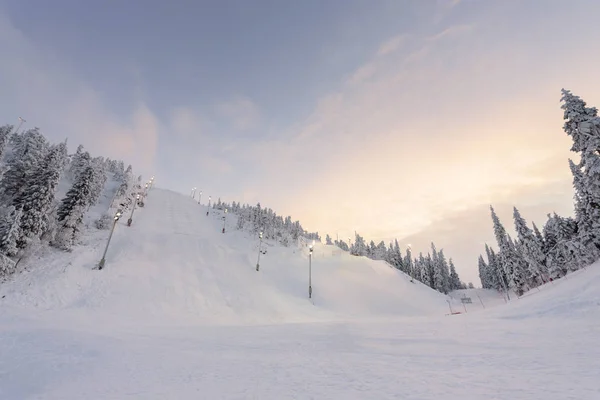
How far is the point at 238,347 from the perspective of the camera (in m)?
12.2

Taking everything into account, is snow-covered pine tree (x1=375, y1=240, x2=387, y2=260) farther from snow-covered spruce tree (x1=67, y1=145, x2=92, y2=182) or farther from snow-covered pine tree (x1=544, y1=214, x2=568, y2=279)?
snow-covered spruce tree (x1=67, y1=145, x2=92, y2=182)

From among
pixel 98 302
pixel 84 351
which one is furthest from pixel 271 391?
pixel 98 302

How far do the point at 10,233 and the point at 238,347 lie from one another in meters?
25.8

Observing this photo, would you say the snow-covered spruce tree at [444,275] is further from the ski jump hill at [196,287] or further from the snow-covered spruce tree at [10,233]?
the snow-covered spruce tree at [10,233]

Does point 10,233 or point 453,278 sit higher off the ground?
point 453,278

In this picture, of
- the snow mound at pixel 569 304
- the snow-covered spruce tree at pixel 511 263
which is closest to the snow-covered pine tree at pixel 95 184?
the snow mound at pixel 569 304

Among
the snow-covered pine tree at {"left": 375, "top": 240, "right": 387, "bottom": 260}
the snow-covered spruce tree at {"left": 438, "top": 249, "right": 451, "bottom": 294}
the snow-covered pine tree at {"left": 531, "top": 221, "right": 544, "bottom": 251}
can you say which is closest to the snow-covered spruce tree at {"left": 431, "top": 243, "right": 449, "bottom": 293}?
the snow-covered spruce tree at {"left": 438, "top": 249, "right": 451, "bottom": 294}

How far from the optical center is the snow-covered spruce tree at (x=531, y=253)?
52969mm

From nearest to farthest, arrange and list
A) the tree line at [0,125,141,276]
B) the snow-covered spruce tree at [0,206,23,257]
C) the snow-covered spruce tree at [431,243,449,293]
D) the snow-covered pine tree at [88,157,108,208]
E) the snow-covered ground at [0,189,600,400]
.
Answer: the snow-covered ground at [0,189,600,400] < the snow-covered spruce tree at [0,206,23,257] < the tree line at [0,125,141,276] < the snow-covered pine tree at [88,157,108,208] < the snow-covered spruce tree at [431,243,449,293]

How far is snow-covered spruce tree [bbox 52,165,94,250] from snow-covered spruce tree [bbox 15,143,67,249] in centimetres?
255

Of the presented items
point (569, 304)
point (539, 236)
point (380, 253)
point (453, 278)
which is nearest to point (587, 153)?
point (569, 304)

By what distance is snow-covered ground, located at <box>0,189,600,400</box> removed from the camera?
6.76 meters

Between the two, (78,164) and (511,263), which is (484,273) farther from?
(78,164)

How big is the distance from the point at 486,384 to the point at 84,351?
13.4 m
